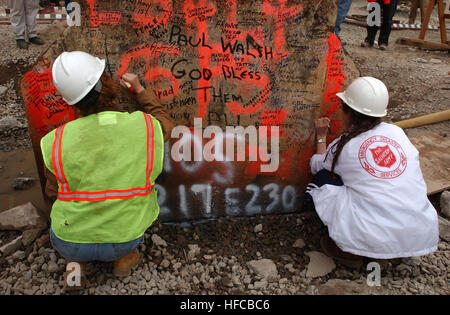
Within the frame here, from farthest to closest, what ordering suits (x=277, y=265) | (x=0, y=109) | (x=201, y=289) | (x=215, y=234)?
(x=0, y=109), (x=215, y=234), (x=277, y=265), (x=201, y=289)

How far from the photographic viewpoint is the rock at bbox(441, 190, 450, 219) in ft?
11.6

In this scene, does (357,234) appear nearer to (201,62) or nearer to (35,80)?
(201,62)

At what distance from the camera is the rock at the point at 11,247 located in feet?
9.41

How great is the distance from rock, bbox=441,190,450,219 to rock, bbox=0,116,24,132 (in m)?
5.06

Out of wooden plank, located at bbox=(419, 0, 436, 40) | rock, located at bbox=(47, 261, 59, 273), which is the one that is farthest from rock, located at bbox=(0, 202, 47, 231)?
wooden plank, located at bbox=(419, 0, 436, 40)

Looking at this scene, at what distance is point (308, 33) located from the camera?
296 centimetres

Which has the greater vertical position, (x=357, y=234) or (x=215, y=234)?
(x=357, y=234)

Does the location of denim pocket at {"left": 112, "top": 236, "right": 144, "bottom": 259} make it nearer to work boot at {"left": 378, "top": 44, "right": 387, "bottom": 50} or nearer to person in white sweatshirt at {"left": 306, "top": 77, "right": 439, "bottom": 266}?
person in white sweatshirt at {"left": 306, "top": 77, "right": 439, "bottom": 266}

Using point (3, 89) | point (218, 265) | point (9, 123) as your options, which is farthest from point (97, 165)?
point (3, 89)

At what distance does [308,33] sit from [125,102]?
153cm

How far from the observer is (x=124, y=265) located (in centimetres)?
273

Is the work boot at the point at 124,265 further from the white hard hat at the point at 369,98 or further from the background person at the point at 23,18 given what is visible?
the background person at the point at 23,18

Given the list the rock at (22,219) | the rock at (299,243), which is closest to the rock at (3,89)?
the rock at (22,219)
